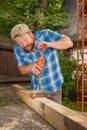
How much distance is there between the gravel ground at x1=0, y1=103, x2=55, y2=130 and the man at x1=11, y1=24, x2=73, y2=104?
388 mm

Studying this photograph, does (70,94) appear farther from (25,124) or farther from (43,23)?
(25,124)

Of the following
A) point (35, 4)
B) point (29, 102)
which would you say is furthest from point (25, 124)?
point (35, 4)

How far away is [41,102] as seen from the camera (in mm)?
2779

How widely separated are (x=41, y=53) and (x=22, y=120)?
92 centimetres

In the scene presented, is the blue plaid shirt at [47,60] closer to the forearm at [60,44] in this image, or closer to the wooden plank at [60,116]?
the forearm at [60,44]

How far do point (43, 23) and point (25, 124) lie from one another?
10.3 meters

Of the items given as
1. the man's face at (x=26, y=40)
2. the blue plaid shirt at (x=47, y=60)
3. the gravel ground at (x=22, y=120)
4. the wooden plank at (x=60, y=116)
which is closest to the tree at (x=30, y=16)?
the blue plaid shirt at (x=47, y=60)

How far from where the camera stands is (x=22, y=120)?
259cm

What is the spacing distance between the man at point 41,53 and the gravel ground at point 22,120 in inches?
15.3

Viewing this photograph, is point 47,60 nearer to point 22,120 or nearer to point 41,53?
point 41,53

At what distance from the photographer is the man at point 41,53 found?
3.20m

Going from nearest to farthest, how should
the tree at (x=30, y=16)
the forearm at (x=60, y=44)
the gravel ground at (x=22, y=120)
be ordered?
1. the gravel ground at (x=22, y=120)
2. the forearm at (x=60, y=44)
3. the tree at (x=30, y=16)

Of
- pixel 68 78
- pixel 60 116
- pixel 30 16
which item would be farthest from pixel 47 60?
pixel 30 16

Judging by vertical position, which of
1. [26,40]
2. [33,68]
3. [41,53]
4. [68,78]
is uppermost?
[26,40]
